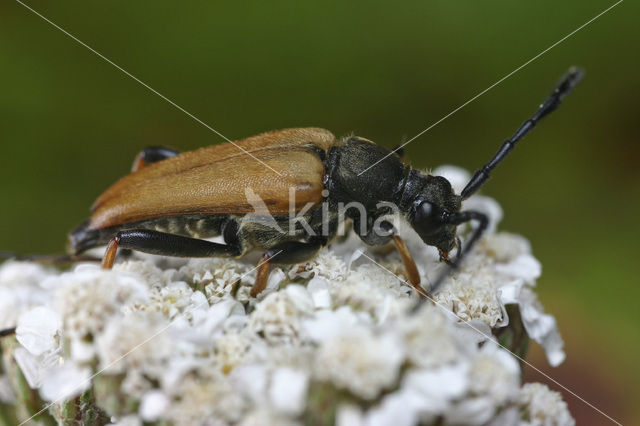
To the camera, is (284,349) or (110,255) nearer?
(284,349)

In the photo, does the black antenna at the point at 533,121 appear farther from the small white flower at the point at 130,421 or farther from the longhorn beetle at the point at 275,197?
the small white flower at the point at 130,421

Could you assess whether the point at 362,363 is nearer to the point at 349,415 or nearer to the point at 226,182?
the point at 349,415

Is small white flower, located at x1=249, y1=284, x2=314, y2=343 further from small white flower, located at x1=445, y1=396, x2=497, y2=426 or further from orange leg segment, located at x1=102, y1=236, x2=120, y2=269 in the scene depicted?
orange leg segment, located at x1=102, y1=236, x2=120, y2=269

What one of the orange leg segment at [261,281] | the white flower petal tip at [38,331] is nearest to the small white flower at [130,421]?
the white flower petal tip at [38,331]

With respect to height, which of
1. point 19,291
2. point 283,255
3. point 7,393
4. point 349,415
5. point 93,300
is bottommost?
point 7,393

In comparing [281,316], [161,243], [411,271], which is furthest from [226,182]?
[281,316]
